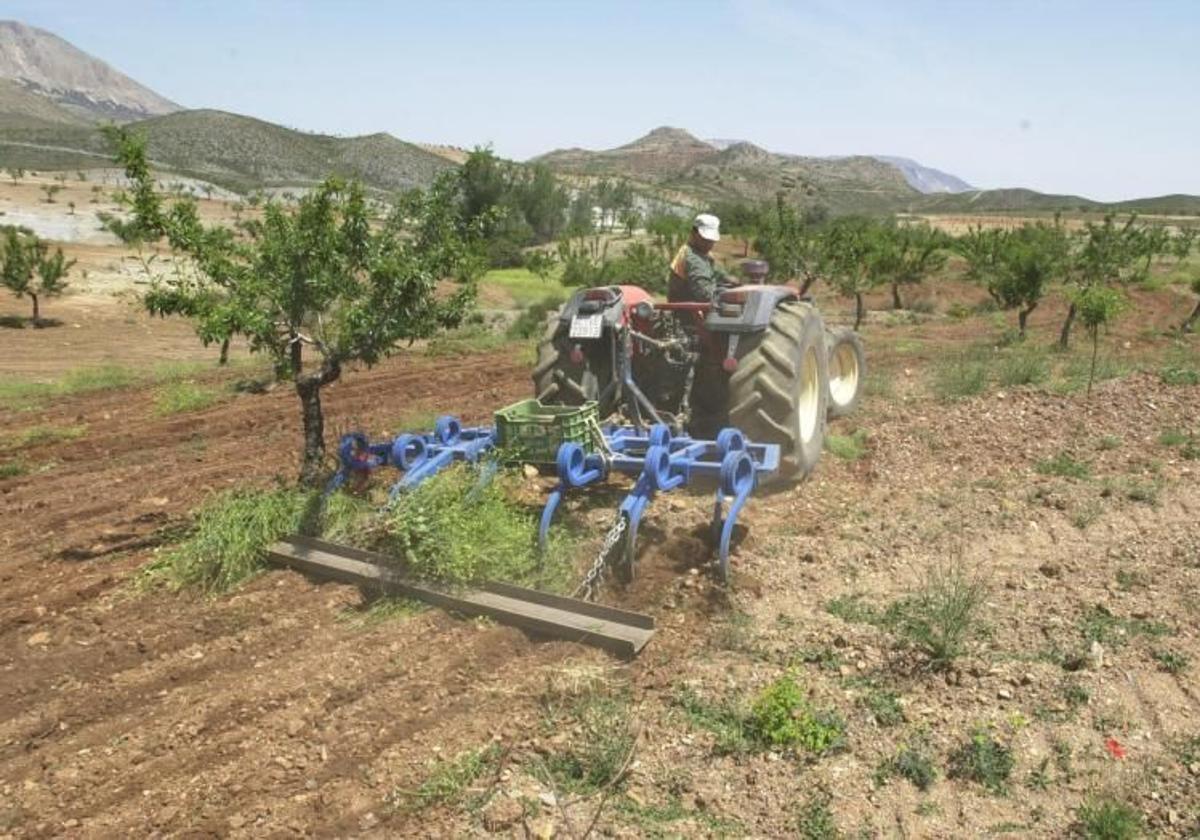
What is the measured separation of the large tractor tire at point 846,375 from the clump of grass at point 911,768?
4782 mm

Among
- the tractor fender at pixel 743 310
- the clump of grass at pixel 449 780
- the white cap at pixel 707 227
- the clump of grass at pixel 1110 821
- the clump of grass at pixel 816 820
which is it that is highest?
the white cap at pixel 707 227

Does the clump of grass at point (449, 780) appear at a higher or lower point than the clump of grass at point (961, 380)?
lower

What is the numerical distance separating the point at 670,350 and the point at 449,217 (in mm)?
Answer: 1667

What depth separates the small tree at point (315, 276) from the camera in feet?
16.7

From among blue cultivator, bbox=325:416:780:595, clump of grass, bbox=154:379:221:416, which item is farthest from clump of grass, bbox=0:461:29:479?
blue cultivator, bbox=325:416:780:595

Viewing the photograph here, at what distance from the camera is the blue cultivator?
15.0ft

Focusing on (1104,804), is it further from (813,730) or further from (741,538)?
(741,538)

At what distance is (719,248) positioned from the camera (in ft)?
128

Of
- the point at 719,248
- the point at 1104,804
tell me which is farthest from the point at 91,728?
the point at 719,248

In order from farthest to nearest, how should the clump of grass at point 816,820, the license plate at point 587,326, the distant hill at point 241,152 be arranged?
1. the distant hill at point 241,152
2. the license plate at point 587,326
3. the clump of grass at point 816,820

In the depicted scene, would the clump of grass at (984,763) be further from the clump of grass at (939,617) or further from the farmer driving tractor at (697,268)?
the farmer driving tractor at (697,268)

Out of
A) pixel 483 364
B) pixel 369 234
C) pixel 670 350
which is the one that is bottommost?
pixel 483 364

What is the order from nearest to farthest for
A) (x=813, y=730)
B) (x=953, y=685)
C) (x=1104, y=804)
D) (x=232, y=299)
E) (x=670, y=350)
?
(x=1104, y=804) → (x=813, y=730) → (x=953, y=685) → (x=232, y=299) → (x=670, y=350)

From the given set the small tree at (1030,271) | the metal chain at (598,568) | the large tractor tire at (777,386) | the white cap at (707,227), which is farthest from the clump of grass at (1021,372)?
the metal chain at (598,568)
